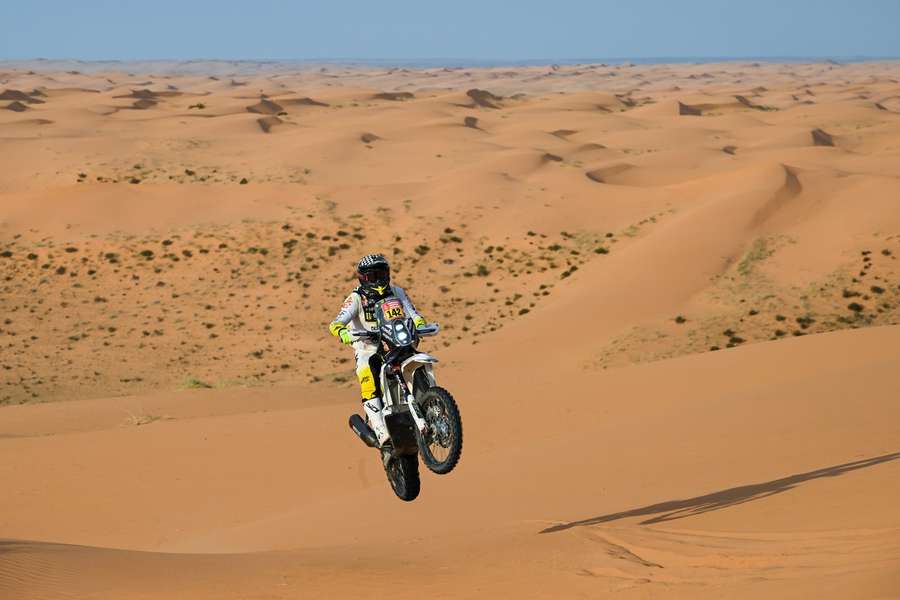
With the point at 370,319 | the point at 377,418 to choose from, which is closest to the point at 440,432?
the point at 377,418

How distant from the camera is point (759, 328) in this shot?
2622cm

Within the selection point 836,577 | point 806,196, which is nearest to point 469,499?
point 836,577

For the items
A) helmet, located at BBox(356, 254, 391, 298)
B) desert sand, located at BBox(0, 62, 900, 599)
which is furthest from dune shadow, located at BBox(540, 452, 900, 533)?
helmet, located at BBox(356, 254, 391, 298)

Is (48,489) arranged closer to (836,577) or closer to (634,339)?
(836,577)

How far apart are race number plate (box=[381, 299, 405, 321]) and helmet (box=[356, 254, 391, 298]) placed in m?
0.16

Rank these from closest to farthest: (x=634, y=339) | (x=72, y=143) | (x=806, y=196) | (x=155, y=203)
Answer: (x=634, y=339), (x=806, y=196), (x=155, y=203), (x=72, y=143)

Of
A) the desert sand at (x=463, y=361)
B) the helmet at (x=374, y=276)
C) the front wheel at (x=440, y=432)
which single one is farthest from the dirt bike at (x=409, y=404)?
the desert sand at (x=463, y=361)

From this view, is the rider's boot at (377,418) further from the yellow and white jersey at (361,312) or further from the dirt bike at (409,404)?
the yellow and white jersey at (361,312)

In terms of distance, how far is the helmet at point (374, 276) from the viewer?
959 centimetres

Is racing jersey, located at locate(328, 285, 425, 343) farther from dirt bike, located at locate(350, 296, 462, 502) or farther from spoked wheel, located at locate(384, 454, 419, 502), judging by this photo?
spoked wheel, located at locate(384, 454, 419, 502)

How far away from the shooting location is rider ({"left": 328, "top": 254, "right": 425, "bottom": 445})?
9641 millimetres

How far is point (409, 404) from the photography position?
9.23 metres

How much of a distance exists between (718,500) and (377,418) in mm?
3097

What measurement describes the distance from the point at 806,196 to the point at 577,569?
30.6 metres
